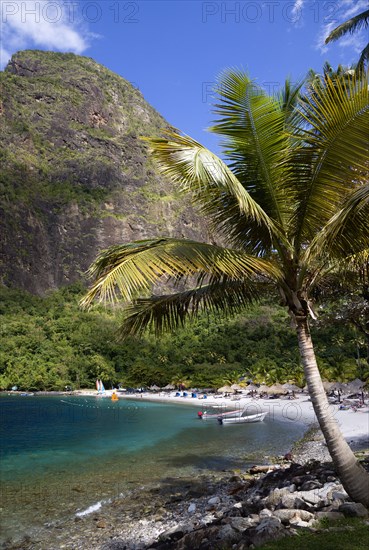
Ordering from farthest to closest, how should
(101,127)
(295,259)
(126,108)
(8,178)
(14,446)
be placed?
(126,108) < (101,127) < (8,178) < (14,446) < (295,259)

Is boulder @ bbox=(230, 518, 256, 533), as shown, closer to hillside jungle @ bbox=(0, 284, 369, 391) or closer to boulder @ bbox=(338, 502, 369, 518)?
boulder @ bbox=(338, 502, 369, 518)

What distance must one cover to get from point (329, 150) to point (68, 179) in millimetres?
139345

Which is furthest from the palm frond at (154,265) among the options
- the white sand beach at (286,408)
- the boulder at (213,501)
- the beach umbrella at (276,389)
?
the beach umbrella at (276,389)

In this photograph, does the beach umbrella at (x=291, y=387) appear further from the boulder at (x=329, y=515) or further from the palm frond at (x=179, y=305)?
the boulder at (x=329, y=515)

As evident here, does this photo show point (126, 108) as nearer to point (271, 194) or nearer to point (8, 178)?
point (8, 178)

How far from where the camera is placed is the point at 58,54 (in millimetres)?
181375

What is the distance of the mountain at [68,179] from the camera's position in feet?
378

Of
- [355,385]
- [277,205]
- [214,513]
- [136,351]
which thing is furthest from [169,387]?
[277,205]

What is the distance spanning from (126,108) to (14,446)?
158773 mm

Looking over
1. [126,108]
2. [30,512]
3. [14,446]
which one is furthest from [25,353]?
[126,108]

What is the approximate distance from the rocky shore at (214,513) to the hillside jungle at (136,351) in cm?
3865

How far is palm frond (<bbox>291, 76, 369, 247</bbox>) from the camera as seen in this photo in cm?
563

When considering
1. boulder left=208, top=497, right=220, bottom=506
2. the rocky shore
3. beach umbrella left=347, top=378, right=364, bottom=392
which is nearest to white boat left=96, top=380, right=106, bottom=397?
beach umbrella left=347, top=378, right=364, bottom=392

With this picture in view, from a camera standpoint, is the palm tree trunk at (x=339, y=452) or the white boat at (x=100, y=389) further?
the white boat at (x=100, y=389)
